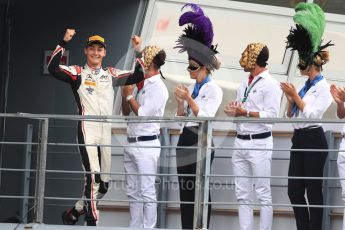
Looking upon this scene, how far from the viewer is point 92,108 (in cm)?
656

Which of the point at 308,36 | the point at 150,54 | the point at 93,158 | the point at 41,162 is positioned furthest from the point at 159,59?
the point at 41,162

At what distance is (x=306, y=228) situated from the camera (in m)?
6.35

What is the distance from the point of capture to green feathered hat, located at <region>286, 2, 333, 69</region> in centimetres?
648

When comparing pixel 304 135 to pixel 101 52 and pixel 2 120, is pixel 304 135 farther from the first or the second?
pixel 2 120

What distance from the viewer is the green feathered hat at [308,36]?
6.48 m

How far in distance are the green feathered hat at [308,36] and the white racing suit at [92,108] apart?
1137 millimetres

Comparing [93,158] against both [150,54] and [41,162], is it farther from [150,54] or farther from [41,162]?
[150,54]

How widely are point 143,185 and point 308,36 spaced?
152cm

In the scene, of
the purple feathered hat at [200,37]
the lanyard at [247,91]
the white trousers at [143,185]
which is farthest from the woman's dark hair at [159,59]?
the lanyard at [247,91]

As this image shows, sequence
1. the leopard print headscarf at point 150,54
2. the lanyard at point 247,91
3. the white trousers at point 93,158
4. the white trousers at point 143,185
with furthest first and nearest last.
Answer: the leopard print headscarf at point 150,54 → the white trousers at point 143,185 → the lanyard at point 247,91 → the white trousers at point 93,158

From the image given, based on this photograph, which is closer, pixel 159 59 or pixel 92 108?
pixel 92 108

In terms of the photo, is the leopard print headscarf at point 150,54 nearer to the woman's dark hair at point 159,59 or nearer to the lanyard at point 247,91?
the woman's dark hair at point 159,59

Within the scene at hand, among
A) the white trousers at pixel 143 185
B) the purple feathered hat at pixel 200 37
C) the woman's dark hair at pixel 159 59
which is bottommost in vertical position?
the white trousers at pixel 143 185

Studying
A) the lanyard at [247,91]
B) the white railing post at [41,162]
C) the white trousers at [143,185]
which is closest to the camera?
the white railing post at [41,162]
